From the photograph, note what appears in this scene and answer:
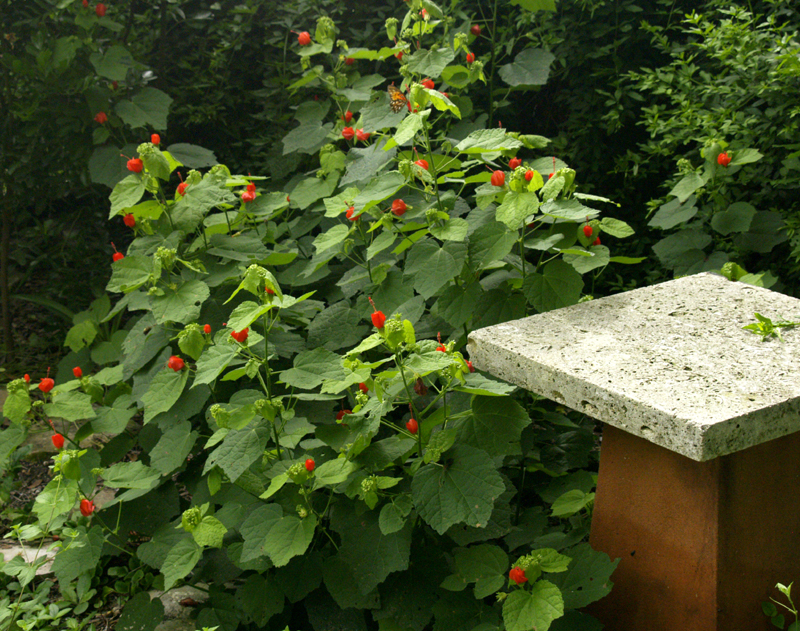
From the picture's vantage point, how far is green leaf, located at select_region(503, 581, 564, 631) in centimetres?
127

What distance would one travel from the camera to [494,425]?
1.55 meters

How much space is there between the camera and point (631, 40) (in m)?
3.12

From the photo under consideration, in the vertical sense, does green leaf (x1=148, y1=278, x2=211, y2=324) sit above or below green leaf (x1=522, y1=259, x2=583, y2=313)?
below

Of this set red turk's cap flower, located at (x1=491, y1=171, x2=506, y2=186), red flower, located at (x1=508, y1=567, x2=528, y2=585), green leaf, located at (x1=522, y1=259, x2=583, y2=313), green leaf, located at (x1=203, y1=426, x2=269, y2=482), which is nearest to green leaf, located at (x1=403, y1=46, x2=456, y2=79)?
red turk's cap flower, located at (x1=491, y1=171, x2=506, y2=186)

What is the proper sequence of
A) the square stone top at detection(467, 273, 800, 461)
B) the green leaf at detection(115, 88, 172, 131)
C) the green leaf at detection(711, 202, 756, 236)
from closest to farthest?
the square stone top at detection(467, 273, 800, 461)
the green leaf at detection(711, 202, 756, 236)
the green leaf at detection(115, 88, 172, 131)

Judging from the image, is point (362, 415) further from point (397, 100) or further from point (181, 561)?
point (397, 100)

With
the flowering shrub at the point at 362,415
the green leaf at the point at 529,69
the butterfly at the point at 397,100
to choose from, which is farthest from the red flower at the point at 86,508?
the green leaf at the point at 529,69

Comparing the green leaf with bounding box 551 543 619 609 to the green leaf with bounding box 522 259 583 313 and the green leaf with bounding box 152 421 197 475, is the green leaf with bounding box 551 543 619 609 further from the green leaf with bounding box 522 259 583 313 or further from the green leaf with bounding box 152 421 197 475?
the green leaf with bounding box 152 421 197 475

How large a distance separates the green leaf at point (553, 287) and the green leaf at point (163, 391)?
3.10 ft

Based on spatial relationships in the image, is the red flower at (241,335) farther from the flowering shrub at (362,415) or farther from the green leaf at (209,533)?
the green leaf at (209,533)

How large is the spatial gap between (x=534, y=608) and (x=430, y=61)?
62.3 inches

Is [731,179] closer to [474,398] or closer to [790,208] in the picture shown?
[790,208]

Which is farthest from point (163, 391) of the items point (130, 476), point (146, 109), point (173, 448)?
point (146, 109)

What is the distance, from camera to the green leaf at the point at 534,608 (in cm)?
127
